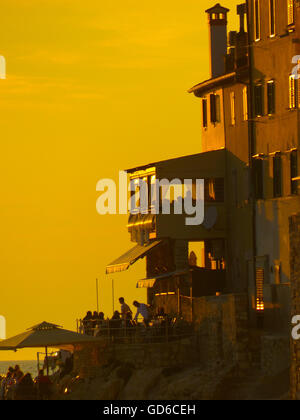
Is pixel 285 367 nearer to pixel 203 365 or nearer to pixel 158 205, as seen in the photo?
pixel 203 365

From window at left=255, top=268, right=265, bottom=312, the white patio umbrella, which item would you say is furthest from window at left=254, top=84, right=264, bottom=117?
the white patio umbrella

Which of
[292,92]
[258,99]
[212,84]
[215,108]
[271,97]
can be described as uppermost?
[212,84]

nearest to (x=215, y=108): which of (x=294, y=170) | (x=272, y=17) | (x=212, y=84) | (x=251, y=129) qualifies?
(x=212, y=84)

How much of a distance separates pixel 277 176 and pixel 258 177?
2.00 meters

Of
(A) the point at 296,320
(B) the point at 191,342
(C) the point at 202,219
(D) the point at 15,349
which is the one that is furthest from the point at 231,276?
(A) the point at 296,320

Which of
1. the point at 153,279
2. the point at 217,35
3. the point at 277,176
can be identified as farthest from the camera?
the point at 217,35

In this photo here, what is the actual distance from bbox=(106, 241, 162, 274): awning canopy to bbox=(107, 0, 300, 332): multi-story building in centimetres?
8

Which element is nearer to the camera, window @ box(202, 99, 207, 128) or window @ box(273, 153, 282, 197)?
window @ box(273, 153, 282, 197)

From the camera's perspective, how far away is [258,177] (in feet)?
317

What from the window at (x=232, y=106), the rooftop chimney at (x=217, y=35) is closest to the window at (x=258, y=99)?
the window at (x=232, y=106)

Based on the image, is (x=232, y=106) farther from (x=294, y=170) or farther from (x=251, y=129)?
(x=294, y=170)

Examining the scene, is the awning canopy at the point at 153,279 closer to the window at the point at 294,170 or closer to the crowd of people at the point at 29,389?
the window at the point at 294,170

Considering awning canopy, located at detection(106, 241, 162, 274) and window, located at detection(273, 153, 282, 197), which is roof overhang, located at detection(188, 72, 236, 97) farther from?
awning canopy, located at detection(106, 241, 162, 274)

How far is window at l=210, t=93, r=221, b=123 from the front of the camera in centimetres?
10275
